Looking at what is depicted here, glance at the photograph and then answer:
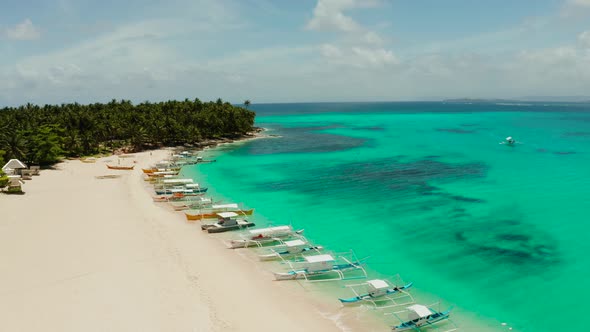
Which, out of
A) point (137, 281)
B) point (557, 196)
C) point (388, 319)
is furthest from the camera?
point (557, 196)

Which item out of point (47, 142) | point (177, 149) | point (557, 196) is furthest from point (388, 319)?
point (177, 149)

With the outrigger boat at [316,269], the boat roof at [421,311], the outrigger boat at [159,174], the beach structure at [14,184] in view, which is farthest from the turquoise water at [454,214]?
the beach structure at [14,184]

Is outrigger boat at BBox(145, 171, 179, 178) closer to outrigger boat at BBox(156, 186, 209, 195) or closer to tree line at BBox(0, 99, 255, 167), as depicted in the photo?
outrigger boat at BBox(156, 186, 209, 195)

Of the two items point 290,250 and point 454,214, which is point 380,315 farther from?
point 454,214

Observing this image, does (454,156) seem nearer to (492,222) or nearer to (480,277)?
(492,222)

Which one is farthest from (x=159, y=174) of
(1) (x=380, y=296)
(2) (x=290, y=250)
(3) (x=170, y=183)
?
(1) (x=380, y=296)

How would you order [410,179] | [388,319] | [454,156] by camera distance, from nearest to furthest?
[388,319], [410,179], [454,156]

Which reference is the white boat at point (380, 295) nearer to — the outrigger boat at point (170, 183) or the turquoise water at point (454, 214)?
the turquoise water at point (454, 214)
